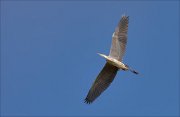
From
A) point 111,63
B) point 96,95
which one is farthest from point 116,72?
point 96,95

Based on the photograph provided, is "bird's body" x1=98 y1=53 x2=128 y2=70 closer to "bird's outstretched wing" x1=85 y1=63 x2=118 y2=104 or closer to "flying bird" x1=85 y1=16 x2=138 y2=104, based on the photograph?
"flying bird" x1=85 y1=16 x2=138 y2=104

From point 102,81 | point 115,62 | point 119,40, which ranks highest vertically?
point 119,40

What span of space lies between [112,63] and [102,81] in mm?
1146

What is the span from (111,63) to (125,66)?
940 mm

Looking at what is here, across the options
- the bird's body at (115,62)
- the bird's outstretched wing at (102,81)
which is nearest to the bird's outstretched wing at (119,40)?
the bird's body at (115,62)

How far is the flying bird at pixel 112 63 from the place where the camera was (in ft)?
47.2

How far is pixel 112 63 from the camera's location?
47.2 ft

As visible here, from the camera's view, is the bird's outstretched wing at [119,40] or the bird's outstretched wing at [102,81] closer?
the bird's outstretched wing at [102,81]

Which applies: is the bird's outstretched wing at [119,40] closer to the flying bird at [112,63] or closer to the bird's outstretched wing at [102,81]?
the flying bird at [112,63]

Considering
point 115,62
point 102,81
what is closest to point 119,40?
point 115,62

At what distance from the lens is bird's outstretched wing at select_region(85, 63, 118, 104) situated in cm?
1436

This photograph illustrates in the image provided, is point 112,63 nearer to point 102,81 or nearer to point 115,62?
point 115,62

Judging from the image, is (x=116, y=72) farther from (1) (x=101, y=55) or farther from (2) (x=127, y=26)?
(2) (x=127, y=26)

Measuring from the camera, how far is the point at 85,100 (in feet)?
48.8
